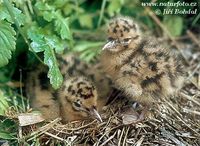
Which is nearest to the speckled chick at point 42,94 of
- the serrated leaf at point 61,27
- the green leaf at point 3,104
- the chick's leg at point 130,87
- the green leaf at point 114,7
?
the green leaf at point 3,104

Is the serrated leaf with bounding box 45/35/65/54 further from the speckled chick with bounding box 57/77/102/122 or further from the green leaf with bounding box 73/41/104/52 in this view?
the green leaf with bounding box 73/41/104/52

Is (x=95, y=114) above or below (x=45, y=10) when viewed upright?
below

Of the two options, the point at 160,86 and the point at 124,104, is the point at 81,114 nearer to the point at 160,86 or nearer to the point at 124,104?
the point at 124,104

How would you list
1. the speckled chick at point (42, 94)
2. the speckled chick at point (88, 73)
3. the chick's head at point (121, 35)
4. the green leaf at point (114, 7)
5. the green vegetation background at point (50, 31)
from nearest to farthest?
1. the green vegetation background at point (50, 31)
2. the chick's head at point (121, 35)
3. the speckled chick at point (42, 94)
4. the speckled chick at point (88, 73)
5. the green leaf at point (114, 7)

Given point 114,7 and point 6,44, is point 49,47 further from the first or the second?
point 114,7

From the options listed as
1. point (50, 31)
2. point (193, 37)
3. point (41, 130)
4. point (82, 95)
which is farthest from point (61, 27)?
point (193, 37)

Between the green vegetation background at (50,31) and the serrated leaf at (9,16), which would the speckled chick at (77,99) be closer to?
the green vegetation background at (50,31)
